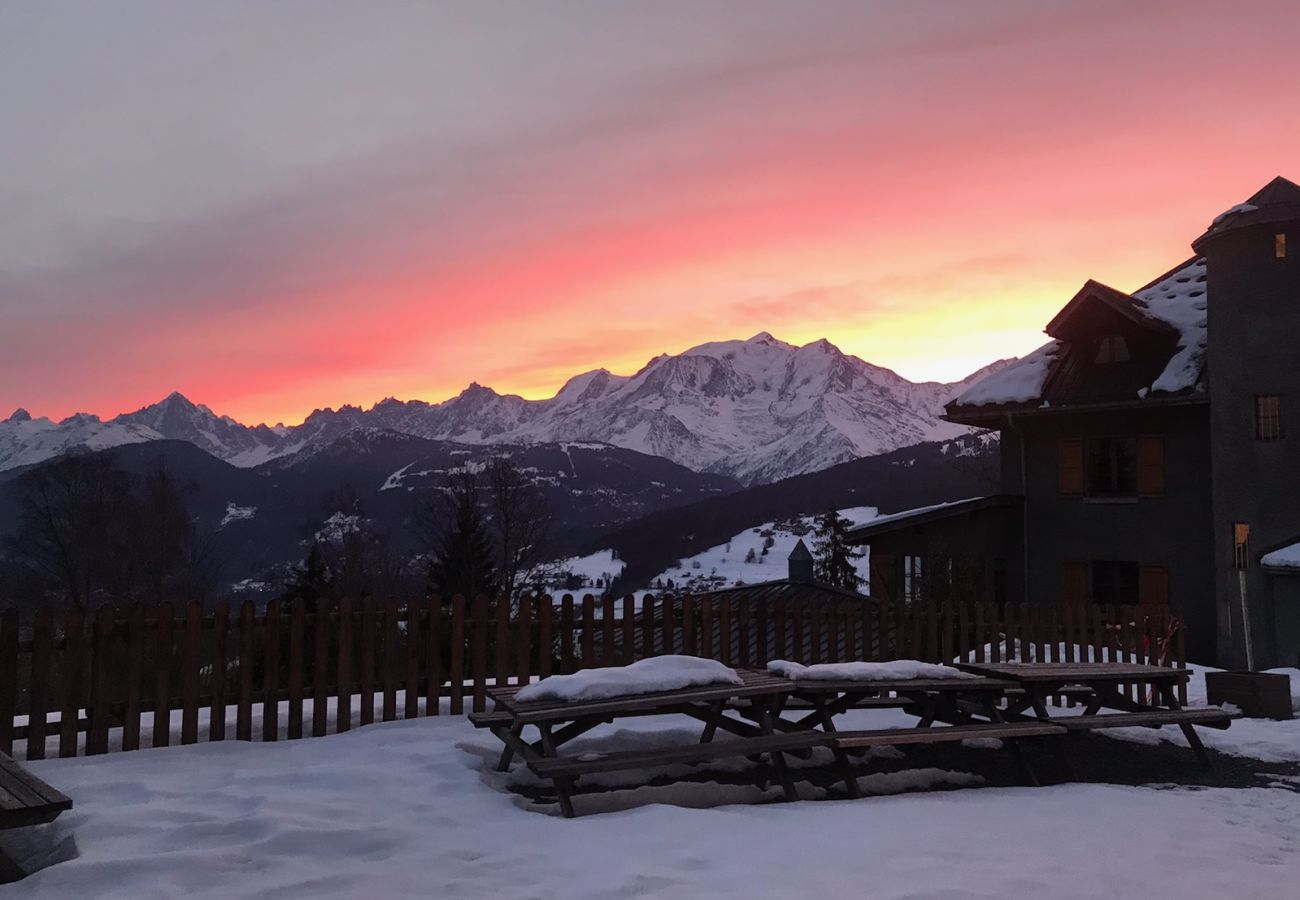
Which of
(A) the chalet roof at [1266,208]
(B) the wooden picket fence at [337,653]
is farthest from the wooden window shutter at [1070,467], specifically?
(B) the wooden picket fence at [337,653]

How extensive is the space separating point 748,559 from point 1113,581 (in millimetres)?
140344

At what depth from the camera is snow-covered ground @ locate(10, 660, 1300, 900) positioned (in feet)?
16.2

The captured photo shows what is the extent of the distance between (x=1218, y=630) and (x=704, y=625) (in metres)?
16.0

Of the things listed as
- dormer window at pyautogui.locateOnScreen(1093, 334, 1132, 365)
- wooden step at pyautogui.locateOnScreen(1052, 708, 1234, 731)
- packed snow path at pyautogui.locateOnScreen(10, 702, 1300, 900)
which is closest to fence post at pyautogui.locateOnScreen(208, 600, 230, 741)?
packed snow path at pyautogui.locateOnScreen(10, 702, 1300, 900)

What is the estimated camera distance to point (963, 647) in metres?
13.2

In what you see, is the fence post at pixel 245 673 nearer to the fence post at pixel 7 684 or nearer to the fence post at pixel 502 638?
the fence post at pixel 7 684

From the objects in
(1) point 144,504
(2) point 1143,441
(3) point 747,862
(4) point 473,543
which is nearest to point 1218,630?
(2) point 1143,441

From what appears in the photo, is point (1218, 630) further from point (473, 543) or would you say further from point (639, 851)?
point (473, 543)

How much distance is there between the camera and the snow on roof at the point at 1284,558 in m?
18.7

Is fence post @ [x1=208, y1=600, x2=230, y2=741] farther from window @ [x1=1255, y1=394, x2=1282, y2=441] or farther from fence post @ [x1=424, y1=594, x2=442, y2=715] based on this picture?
window @ [x1=1255, y1=394, x2=1282, y2=441]

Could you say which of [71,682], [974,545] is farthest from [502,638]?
[974,545]

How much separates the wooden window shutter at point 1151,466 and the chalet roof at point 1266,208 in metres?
5.17

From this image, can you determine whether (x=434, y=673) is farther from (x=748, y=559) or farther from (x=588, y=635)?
(x=748, y=559)

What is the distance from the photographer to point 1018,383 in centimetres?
2530
